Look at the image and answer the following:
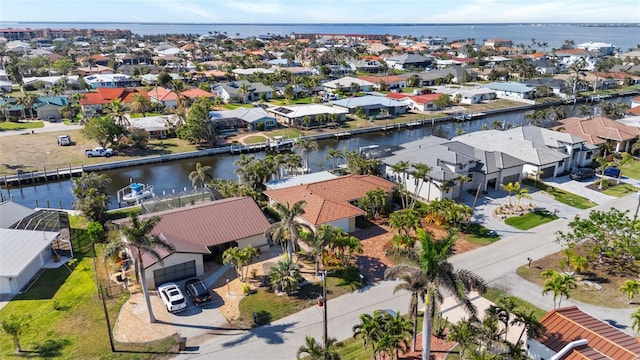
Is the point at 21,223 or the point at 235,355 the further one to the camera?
the point at 21,223

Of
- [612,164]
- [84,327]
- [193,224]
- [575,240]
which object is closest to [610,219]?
[575,240]

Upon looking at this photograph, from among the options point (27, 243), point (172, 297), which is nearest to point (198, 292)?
point (172, 297)

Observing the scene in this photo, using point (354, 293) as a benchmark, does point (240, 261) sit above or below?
above

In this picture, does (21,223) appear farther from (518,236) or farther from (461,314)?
(518,236)

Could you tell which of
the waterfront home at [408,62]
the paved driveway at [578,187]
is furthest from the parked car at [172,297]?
the waterfront home at [408,62]

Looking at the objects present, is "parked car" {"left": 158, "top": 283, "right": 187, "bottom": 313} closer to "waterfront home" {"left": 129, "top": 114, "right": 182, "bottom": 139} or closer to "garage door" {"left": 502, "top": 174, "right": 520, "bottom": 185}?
"garage door" {"left": 502, "top": 174, "right": 520, "bottom": 185}

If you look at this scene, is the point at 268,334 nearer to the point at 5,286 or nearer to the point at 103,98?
the point at 5,286

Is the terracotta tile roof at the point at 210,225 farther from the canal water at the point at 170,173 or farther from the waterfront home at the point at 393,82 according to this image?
the waterfront home at the point at 393,82

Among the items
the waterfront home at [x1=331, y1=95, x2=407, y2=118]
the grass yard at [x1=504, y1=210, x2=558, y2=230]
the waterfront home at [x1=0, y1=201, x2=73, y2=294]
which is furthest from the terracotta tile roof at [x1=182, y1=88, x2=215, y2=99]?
the grass yard at [x1=504, y1=210, x2=558, y2=230]
